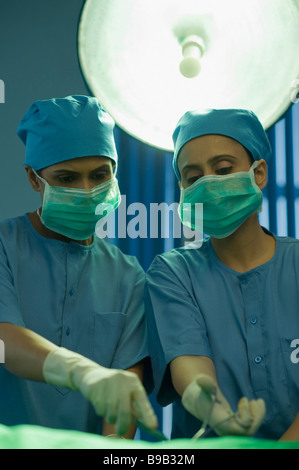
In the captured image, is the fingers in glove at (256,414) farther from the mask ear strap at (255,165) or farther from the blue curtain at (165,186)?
the blue curtain at (165,186)

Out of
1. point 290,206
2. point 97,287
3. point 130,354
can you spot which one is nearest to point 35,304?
point 97,287

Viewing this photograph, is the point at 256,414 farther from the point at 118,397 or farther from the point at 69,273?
the point at 69,273

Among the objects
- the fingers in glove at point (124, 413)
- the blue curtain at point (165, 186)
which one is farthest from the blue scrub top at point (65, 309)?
the blue curtain at point (165, 186)

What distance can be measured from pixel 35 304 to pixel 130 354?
0.30m

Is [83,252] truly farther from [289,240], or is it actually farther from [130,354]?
[289,240]

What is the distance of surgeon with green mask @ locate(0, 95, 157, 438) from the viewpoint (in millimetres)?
1449

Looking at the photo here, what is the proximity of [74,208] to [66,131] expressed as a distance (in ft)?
0.76

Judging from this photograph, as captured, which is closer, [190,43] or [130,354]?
[190,43]

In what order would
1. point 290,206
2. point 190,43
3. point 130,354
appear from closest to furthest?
1. point 190,43
2. point 130,354
3. point 290,206

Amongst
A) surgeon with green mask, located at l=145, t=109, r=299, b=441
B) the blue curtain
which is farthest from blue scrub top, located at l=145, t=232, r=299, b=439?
the blue curtain

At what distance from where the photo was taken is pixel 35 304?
4.94 ft

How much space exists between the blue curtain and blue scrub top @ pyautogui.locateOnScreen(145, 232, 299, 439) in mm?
854

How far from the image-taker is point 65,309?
151 centimetres

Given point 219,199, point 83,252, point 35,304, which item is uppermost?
point 219,199
